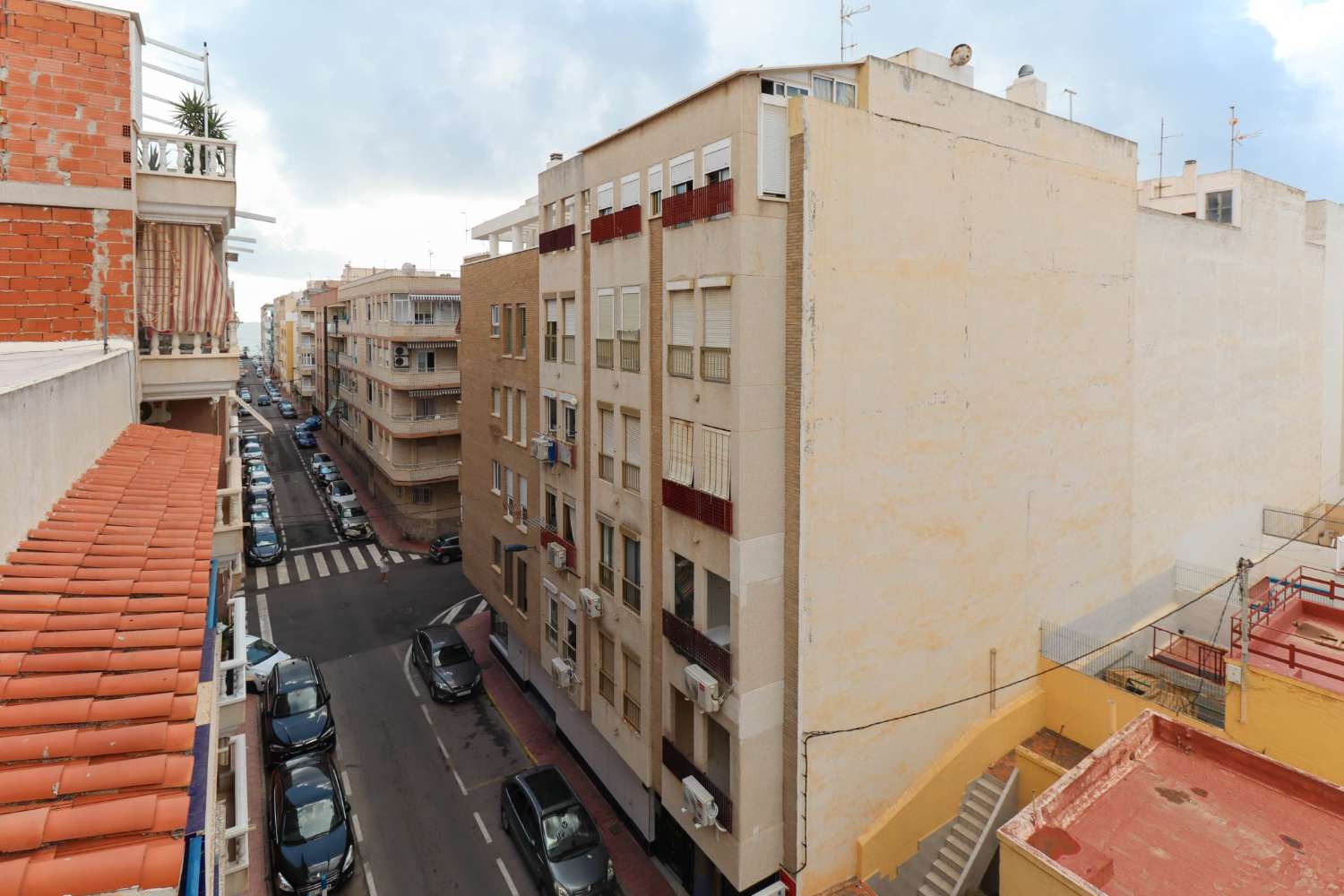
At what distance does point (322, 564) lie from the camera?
4006cm

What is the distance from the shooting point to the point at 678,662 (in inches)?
641

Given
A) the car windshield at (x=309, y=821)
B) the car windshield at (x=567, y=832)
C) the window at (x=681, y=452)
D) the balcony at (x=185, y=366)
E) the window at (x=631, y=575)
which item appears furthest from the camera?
the car windshield at (x=309, y=821)

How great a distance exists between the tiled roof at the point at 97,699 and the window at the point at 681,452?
28.8 ft

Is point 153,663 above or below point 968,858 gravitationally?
above

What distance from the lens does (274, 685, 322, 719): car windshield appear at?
22.8m

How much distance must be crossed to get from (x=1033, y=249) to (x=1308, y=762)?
12.8 m

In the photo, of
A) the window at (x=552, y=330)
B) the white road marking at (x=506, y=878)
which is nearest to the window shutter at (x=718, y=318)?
the window at (x=552, y=330)

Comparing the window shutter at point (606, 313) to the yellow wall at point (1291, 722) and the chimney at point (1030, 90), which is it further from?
the yellow wall at point (1291, 722)

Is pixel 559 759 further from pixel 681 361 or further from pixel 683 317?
pixel 683 317

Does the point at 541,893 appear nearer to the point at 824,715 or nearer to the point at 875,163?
the point at 824,715

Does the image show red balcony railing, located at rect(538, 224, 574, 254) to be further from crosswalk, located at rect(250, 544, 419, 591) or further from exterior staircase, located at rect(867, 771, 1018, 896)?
crosswalk, located at rect(250, 544, 419, 591)

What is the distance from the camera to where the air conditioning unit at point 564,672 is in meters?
20.8

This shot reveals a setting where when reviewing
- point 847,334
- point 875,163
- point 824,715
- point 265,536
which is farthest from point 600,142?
point 265,536

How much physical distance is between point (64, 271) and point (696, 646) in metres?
15.0
